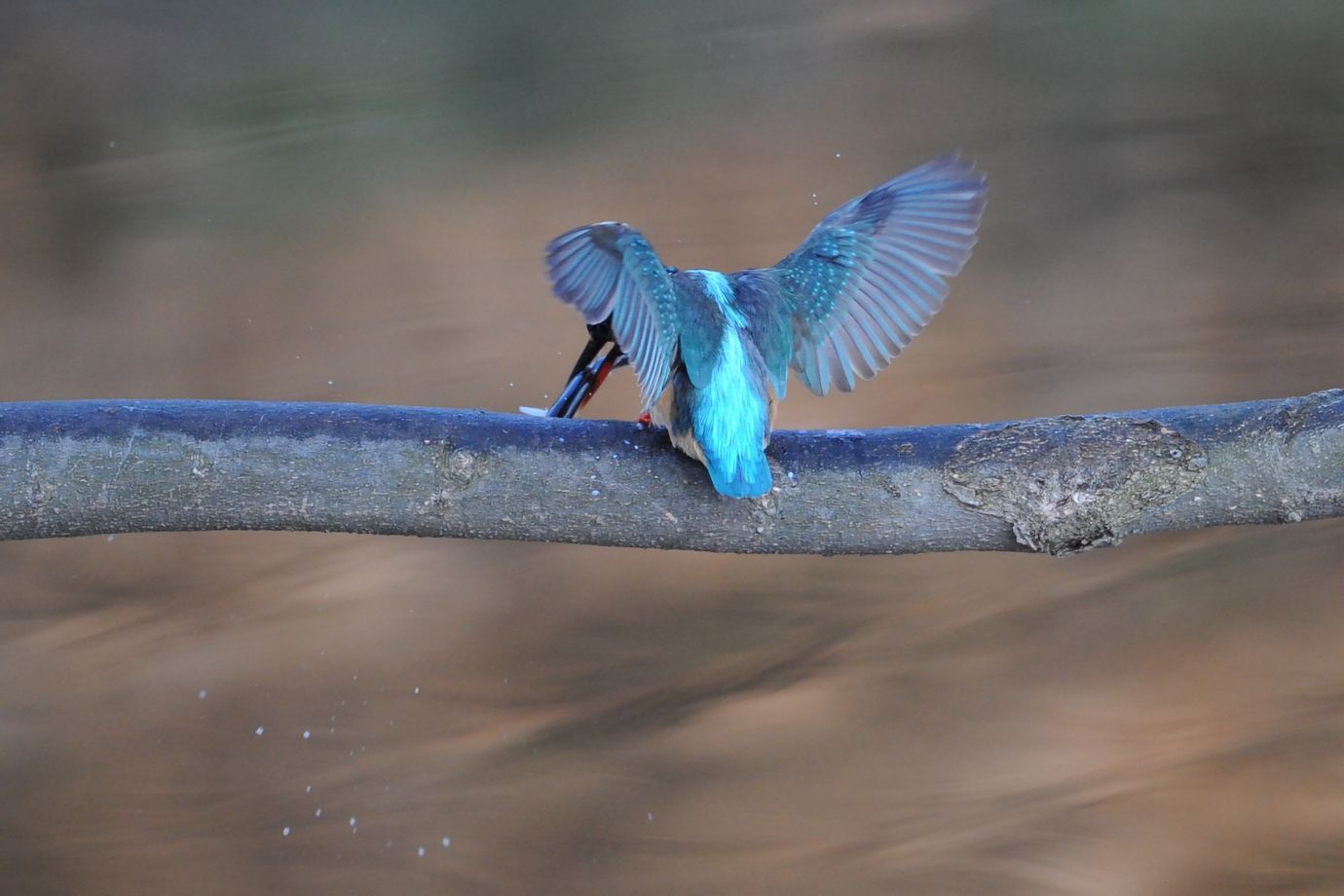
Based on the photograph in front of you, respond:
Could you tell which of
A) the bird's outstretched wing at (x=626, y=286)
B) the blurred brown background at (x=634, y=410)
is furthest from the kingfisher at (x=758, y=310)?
the blurred brown background at (x=634, y=410)

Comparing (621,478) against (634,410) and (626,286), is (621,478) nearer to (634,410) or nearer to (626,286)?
(626,286)

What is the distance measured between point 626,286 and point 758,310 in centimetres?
18

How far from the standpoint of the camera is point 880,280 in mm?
1132

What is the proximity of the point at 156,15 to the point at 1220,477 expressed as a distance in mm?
1651

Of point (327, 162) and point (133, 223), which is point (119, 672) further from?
point (327, 162)

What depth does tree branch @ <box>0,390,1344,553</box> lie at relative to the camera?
3.01ft

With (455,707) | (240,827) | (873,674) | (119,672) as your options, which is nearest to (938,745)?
(873,674)

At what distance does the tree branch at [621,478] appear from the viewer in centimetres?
92

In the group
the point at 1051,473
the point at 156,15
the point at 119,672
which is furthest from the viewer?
the point at 156,15

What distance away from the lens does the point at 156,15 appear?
5.73 ft

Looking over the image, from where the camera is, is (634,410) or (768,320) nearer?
(768,320)

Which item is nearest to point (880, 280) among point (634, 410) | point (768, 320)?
point (768, 320)

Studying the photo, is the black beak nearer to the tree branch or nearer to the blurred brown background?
the tree branch

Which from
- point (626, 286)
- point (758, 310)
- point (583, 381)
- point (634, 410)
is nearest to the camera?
point (626, 286)
